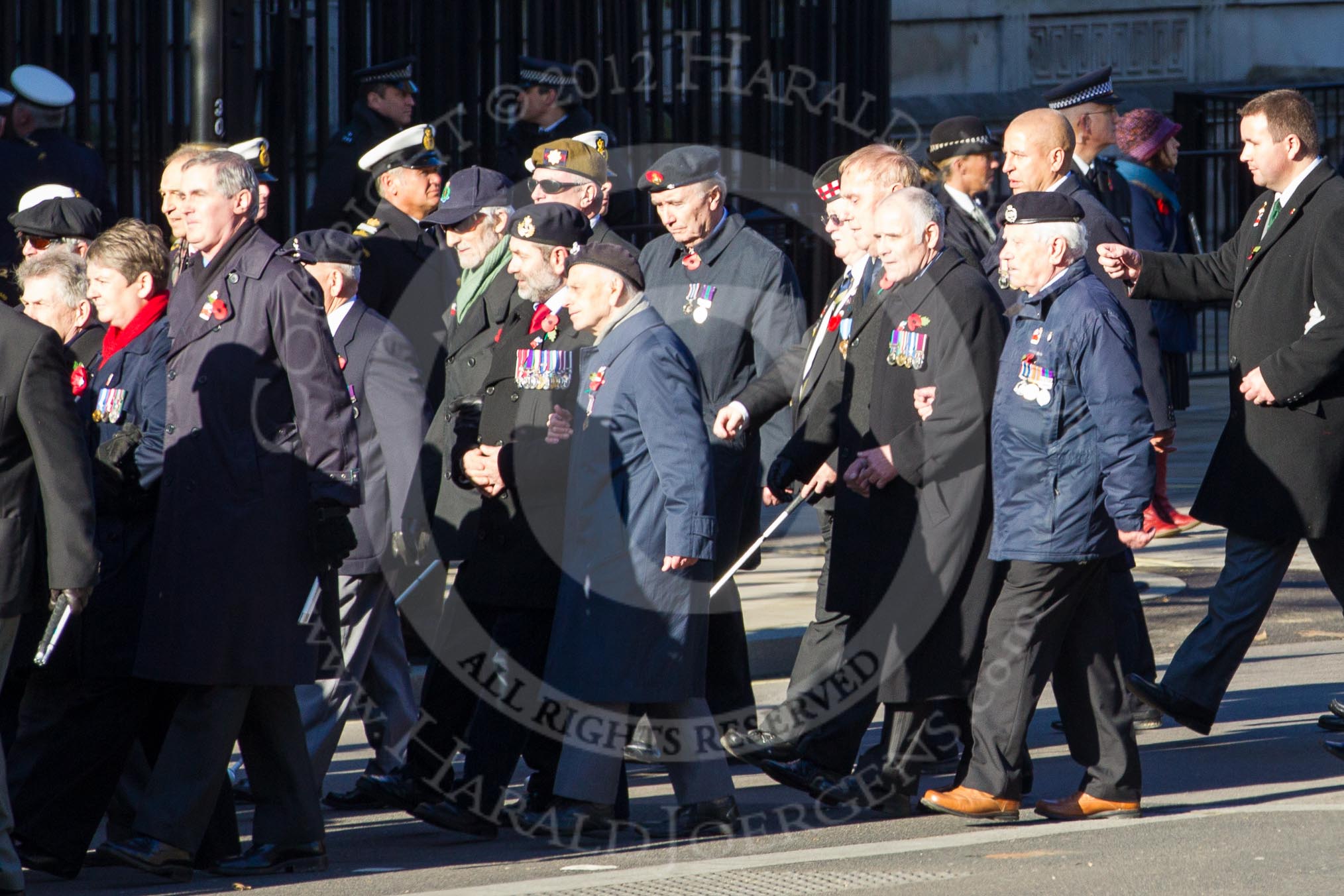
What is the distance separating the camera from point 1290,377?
6938 mm

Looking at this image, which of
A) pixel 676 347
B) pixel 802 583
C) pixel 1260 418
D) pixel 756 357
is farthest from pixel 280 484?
pixel 802 583

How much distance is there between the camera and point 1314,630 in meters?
9.57

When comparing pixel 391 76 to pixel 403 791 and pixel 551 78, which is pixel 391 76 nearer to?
pixel 551 78

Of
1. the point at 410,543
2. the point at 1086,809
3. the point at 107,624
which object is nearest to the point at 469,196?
the point at 410,543

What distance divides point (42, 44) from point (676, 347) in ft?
18.3

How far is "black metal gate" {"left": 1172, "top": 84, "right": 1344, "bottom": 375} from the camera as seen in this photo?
72.0 ft

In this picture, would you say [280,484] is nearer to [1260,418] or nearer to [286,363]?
[286,363]

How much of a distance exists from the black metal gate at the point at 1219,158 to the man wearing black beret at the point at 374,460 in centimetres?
1461

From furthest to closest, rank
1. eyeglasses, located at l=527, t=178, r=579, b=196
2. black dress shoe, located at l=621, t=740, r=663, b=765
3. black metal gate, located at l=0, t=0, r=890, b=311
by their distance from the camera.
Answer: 1. black metal gate, located at l=0, t=0, r=890, b=311
2. eyeglasses, located at l=527, t=178, r=579, b=196
3. black dress shoe, located at l=621, t=740, r=663, b=765

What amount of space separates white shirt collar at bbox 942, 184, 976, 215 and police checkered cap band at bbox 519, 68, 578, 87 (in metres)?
2.23

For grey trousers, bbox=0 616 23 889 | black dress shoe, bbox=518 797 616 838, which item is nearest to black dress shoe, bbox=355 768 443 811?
black dress shoe, bbox=518 797 616 838

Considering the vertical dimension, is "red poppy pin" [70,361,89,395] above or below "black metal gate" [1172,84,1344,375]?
below

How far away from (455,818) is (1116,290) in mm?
3796

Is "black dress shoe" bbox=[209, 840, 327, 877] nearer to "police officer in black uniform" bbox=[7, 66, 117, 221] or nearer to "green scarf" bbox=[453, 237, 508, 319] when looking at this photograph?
"green scarf" bbox=[453, 237, 508, 319]
